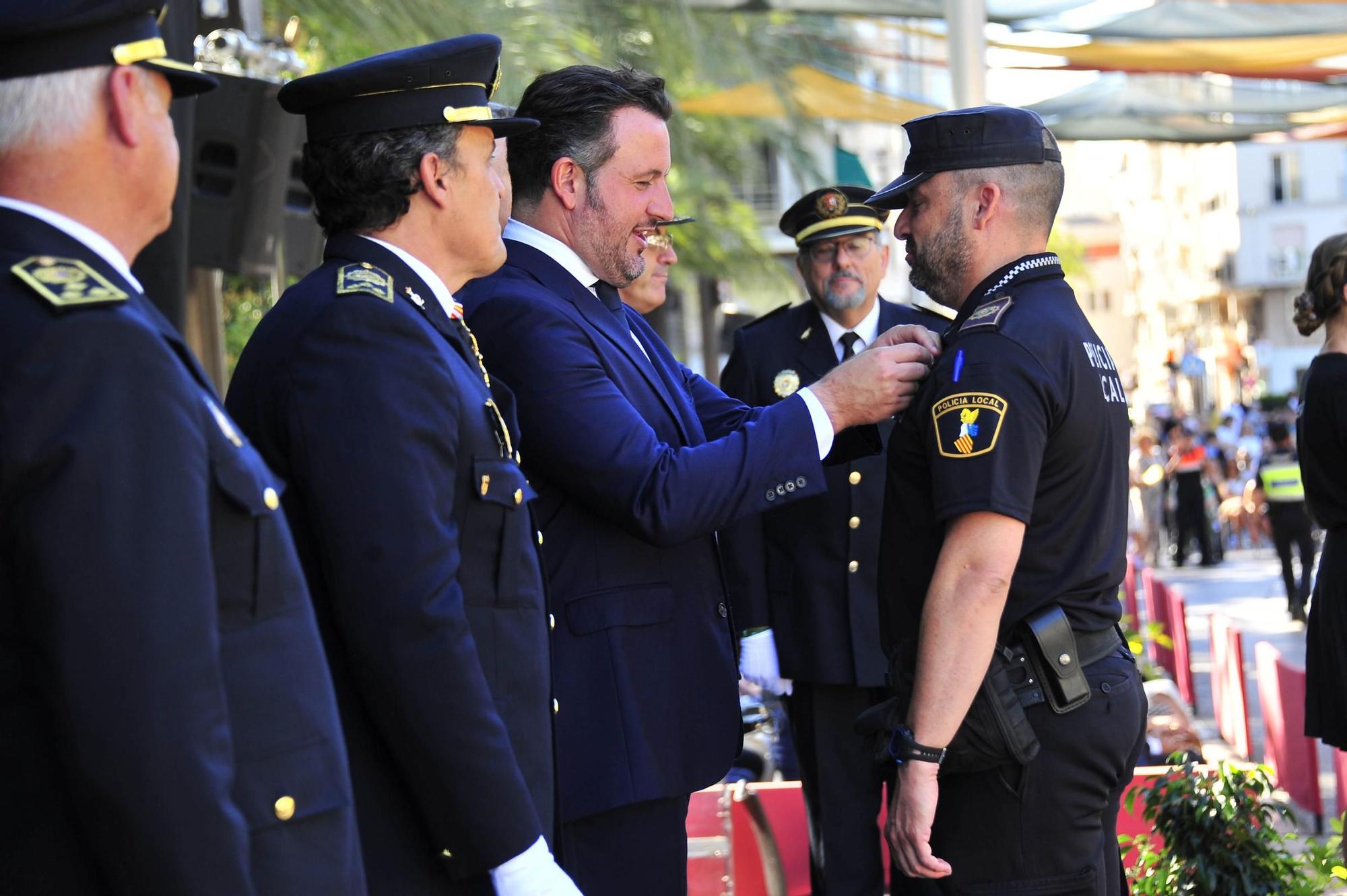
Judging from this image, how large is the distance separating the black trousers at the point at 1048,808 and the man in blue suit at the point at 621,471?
1.59 feet

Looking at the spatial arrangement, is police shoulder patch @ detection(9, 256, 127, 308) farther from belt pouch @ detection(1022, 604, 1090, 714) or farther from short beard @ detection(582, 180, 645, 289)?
belt pouch @ detection(1022, 604, 1090, 714)

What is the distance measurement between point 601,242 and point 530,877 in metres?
1.39

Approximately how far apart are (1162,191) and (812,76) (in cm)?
7106

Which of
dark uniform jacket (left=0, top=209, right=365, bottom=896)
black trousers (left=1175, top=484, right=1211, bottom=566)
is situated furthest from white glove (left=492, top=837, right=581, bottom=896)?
black trousers (left=1175, top=484, right=1211, bottom=566)

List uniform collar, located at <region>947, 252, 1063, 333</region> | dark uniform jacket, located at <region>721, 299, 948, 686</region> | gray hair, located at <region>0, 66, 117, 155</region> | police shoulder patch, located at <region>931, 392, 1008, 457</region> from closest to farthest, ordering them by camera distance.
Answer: gray hair, located at <region>0, 66, 117, 155</region> → police shoulder patch, located at <region>931, 392, 1008, 457</region> → uniform collar, located at <region>947, 252, 1063, 333</region> → dark uniform jacket, located at <region>721, 299, 948, 686</region>

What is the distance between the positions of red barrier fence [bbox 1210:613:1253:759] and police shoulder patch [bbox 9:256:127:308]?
7412 mm

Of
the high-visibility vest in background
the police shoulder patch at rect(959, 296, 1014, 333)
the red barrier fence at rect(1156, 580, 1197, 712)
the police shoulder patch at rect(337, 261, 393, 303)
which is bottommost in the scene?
the red barrier fence at rect(1156, 580, 1197, 712)

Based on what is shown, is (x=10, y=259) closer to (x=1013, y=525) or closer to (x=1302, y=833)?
(x=1013, y=525)

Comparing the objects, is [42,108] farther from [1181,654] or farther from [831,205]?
[1181,654]

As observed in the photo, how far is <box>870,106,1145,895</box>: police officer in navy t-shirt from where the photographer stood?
2758 mm

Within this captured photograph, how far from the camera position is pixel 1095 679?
287 cm

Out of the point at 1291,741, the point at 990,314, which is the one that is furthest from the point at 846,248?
the point at 1291,741

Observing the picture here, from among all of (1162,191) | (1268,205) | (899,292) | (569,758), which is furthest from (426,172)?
(1162,191)

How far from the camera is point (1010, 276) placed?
9.67 feet
